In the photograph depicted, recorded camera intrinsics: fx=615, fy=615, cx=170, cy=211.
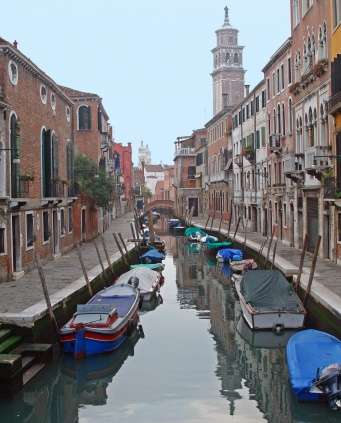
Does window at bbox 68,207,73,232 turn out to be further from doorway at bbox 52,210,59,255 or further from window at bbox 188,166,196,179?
window at bbox 188,166,196,179

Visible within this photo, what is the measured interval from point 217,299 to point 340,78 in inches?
324

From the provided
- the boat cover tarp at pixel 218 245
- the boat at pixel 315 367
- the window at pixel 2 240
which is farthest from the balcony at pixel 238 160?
the boat at pixel 315 367

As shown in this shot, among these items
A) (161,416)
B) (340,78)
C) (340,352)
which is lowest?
(161,416)

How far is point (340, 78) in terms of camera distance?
58.7 feet

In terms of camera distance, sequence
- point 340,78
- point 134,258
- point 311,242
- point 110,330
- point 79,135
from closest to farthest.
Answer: point 110,330
point 340,78
point 311,242
point 134,258
point 79,135

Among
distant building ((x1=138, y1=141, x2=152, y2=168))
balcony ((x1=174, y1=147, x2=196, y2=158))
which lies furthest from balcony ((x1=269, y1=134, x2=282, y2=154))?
distant building ((x1=138, y1=141, x2=152, y2=168))

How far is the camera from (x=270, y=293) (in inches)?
613

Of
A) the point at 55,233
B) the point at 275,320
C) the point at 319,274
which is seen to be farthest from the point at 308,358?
the point at 55,233

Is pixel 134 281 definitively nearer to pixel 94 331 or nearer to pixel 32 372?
pixel 94 331

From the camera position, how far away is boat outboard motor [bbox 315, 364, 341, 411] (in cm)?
932

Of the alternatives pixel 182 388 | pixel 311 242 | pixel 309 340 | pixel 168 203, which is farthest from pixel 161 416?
pixel 168 203

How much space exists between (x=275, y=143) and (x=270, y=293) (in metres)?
15.2

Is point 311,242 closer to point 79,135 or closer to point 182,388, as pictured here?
point 182,388

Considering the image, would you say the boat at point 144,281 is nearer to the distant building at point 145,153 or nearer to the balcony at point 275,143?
the balcony at point 275,143
